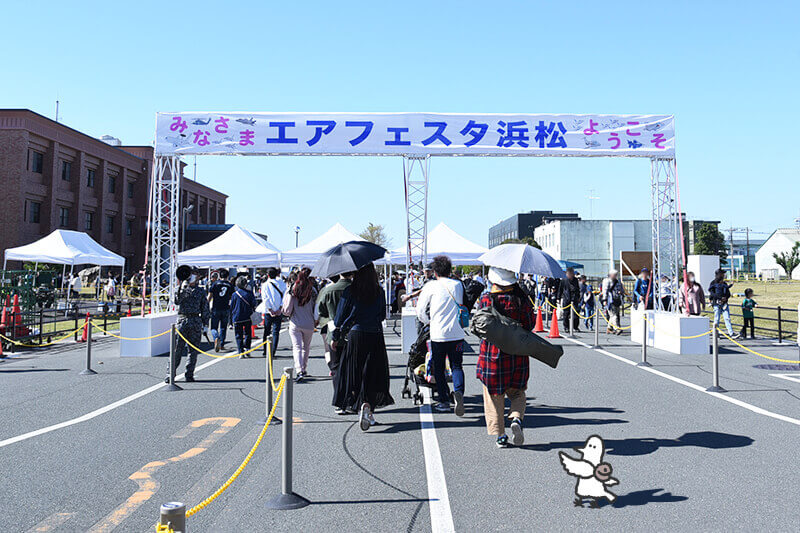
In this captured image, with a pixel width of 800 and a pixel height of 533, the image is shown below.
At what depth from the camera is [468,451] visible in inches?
230

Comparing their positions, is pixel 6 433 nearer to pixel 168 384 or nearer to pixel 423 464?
pixel 168 384

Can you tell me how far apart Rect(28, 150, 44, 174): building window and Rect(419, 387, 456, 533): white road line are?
41271 millimetres

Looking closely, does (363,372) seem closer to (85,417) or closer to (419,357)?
(419,357)

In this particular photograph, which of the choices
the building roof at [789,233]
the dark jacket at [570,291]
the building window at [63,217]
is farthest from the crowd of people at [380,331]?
the building roof at [789,233]

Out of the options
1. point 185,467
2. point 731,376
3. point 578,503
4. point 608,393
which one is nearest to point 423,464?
point 578,503

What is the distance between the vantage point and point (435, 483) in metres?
4.89

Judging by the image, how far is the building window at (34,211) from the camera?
3944cm

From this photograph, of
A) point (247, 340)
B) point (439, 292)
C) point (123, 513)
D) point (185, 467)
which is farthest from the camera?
point (247, 340)

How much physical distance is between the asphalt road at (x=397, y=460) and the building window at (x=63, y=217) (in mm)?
37301

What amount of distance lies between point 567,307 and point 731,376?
8.40 metres

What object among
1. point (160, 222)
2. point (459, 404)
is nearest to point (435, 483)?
point (459, 404)

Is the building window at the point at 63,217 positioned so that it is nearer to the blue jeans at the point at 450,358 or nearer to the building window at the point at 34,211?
the building window at the point at 34,211

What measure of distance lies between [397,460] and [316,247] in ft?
65.1

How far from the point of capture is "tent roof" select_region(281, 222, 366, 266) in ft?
79.3
